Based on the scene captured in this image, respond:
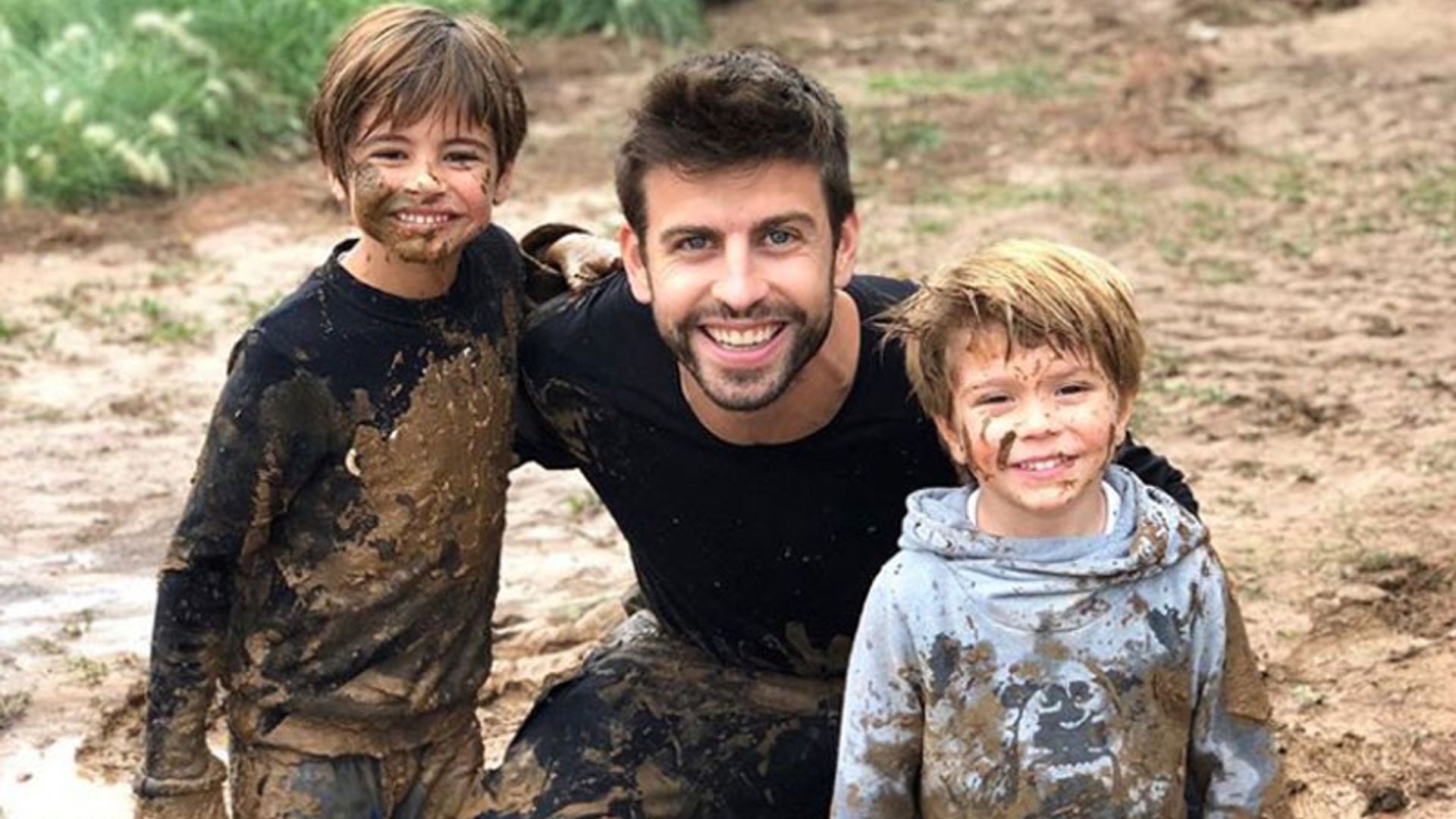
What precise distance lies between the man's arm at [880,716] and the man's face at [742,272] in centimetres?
40

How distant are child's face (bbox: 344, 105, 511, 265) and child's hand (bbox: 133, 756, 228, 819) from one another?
2.59 feet

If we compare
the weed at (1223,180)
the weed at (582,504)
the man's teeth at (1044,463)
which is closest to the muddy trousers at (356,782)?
the man's teeth at (1044,463)

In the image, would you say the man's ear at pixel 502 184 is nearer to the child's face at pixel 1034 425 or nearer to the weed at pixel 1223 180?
the child's face at pixel 1034 425

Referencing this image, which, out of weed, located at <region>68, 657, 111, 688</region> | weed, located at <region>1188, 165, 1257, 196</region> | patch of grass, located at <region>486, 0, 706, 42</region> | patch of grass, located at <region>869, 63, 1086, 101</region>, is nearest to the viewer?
weed, located at <region>68, 657, 111, 688</region>

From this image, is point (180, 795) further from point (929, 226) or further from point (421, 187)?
point (929, 226)

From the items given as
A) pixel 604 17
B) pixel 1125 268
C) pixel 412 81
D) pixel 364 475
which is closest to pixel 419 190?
pixel 412 81

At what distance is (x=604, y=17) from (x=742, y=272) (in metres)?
8.50

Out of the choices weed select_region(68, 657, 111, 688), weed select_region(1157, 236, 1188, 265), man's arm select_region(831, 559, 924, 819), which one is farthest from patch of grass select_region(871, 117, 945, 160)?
man's arm select_region(831, 559, 924, 819)

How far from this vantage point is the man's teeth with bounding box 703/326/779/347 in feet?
11.1

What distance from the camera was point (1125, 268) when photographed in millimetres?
7648

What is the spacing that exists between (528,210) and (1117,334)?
19.3 ft

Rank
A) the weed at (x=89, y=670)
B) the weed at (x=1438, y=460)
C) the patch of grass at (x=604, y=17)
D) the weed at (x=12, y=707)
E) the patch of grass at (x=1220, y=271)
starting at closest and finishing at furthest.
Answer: the weed at (x=12, y=707) < the weed at (x=89, y=670) < the weed at (x=1438, y=460) < the patch of grass at (x=1220, y=271) < the patch of grass at (x=604, y=17)

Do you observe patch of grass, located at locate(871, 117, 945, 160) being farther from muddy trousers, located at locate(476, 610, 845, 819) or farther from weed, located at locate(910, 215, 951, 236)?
muddy trousers, located at locate(476, 610, 845, 819)

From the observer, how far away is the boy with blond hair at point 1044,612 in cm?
308
